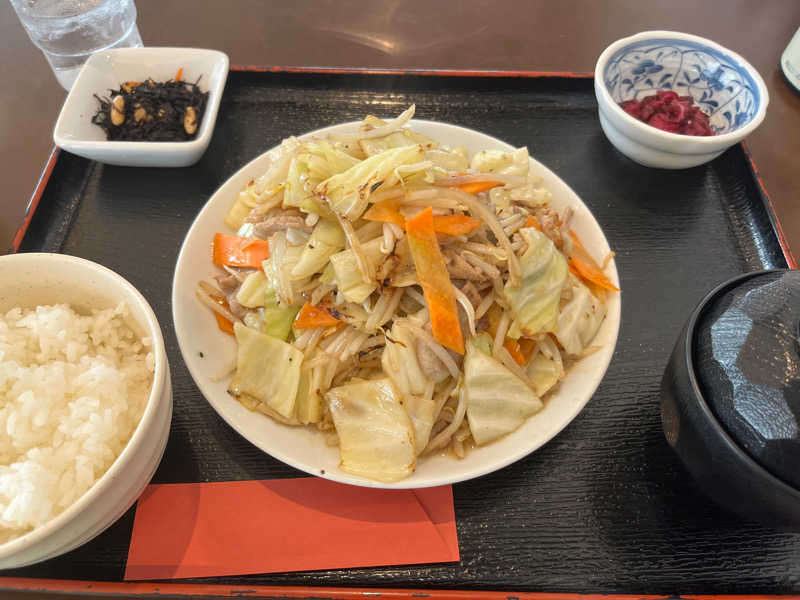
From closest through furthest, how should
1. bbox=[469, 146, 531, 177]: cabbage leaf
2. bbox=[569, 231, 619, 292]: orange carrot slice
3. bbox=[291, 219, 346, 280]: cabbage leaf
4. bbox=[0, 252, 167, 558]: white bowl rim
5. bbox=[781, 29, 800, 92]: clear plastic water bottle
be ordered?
bbox=[0, 252, 167, 558]: white bowl rim → bbox=[291, 219, 346, 280]: cabbage leaf → bbox=[569, 231, 619, 292]: orange carrot slice → bbox=[469, 146, 531, 177]: cabbage leaf → bbox=[781, 29, 800, 92]: clear plastic water bottle

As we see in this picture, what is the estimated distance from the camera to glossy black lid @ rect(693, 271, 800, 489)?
3.62ft

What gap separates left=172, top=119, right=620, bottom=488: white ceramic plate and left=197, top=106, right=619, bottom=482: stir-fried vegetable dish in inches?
1.2

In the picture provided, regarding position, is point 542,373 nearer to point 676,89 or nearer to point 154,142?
point 676,89

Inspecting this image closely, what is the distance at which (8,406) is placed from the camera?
1249 millimetres

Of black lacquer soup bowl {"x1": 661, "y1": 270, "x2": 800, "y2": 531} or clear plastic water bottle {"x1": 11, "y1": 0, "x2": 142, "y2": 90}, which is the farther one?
clear plastic water bottle {"x1": 11, "y1": 0, "x2": 142, "y2": 90}

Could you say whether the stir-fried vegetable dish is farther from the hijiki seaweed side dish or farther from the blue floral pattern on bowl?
the blue floral pattern on bowl

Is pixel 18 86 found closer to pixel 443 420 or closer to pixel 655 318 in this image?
pixel 443 420

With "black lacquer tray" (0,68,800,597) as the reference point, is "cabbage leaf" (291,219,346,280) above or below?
above

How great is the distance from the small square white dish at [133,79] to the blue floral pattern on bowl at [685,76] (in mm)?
1593

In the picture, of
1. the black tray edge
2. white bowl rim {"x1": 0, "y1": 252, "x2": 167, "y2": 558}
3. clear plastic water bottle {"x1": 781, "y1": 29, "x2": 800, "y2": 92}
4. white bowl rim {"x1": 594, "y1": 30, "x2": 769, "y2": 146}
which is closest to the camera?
white bowl rim {"x1": 0, "y1": 252, "x2": 167, "y2": 558}

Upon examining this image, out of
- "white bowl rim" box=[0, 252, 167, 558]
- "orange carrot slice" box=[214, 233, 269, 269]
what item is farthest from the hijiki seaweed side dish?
"white bowl rim" box=[0, 252, 167, 558]

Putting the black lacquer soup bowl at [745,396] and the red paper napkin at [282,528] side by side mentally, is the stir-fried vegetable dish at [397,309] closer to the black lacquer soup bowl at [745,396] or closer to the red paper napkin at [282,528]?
the red paper napkin at [282,528]

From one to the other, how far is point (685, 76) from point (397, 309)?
65.9 inches

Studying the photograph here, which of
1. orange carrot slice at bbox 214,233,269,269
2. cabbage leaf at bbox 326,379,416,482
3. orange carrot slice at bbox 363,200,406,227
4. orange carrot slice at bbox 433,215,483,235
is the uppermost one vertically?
orange carrot slice at bbox 363,200,406,227
